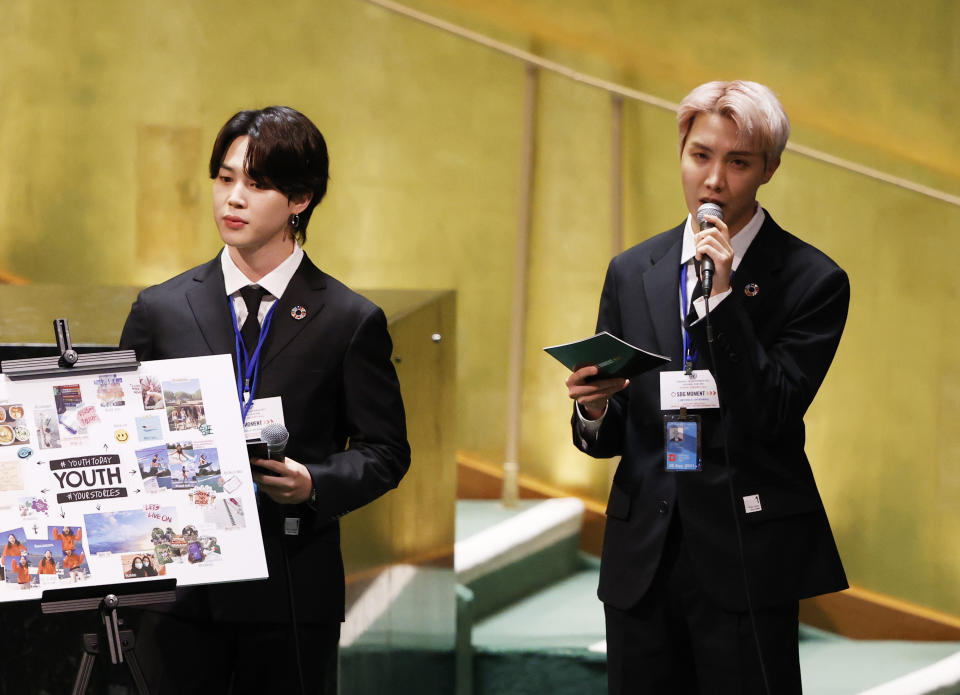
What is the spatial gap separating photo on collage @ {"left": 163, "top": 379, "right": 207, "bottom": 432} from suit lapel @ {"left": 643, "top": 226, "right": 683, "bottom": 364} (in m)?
0.77

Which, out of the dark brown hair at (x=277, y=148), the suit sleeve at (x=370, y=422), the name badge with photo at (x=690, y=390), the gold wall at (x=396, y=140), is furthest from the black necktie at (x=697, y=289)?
the gold wall at (x=396, y=140)

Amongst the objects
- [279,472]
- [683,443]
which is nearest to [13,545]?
[279,472]

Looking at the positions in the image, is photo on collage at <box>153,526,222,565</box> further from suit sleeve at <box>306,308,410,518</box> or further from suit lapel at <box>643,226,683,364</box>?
suit lapel at <box>643,226,683,364</box>

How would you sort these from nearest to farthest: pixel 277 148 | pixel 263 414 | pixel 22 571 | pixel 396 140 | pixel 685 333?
pixel 22 571 < pixel 263 414 < pixel 277 148 < pixel 685 333 < pixel 396 140

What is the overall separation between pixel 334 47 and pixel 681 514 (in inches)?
124

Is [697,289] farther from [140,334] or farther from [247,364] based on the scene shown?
[140,334]

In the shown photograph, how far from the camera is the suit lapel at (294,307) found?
186 centimetres

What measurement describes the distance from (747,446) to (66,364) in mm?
1062

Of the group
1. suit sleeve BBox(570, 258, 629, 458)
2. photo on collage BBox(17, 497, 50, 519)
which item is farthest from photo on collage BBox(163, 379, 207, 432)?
suit sleeve BBox(570, 258, 629, 458)

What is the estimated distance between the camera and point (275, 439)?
1727 millimetres

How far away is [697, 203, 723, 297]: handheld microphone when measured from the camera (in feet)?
5.97

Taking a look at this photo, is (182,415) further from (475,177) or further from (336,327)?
(475,177)

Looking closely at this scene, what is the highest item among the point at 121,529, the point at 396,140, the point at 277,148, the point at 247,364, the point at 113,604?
the point at 396,140

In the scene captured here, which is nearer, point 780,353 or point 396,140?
point 780,353
